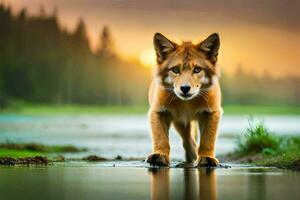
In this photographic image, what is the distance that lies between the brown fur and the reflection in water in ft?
2.42

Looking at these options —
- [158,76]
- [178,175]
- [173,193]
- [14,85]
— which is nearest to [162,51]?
[158,76]

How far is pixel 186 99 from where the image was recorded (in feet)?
40.3

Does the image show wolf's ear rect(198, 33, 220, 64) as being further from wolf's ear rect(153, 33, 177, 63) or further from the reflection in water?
the reflection in water

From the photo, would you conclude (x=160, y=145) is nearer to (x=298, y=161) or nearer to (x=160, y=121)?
(x=160, y=121)

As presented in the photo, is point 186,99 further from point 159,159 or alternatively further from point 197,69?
point 159,159

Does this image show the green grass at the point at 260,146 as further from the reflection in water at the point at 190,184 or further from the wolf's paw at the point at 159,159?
the reflection in water at the point at 190,184

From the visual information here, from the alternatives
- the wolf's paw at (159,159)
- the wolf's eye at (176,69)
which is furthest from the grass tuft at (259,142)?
the wolf's eye at (176,69)

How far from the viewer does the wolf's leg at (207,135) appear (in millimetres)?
13031

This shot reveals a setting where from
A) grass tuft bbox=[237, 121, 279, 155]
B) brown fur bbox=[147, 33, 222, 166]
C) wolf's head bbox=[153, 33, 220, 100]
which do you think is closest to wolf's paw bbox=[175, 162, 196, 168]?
brown fur bbox=[147, 33, 222, 166]

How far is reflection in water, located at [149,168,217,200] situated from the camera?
348 inches

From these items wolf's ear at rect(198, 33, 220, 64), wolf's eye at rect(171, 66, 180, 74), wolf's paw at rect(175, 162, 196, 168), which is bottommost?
wolf's paw at rect(175, 162, 196, 168)

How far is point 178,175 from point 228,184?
1.36 m

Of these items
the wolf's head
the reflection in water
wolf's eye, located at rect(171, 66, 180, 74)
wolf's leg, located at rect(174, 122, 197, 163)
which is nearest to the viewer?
the reflection in water

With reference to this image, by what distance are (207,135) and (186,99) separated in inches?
46.1
